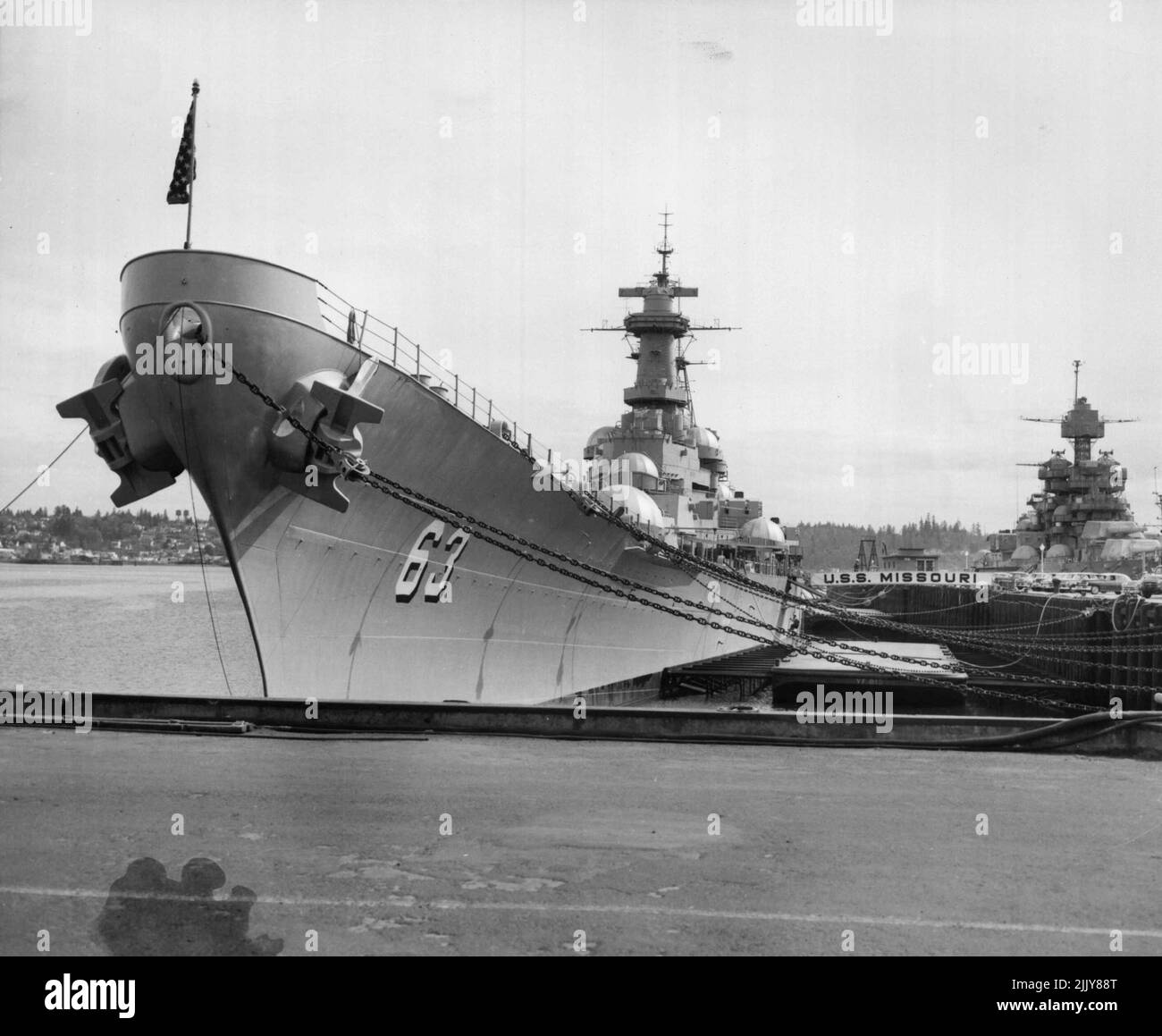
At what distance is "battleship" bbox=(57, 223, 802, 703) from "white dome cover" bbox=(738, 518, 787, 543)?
15205 mm

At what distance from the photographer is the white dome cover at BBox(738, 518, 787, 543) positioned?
102ft

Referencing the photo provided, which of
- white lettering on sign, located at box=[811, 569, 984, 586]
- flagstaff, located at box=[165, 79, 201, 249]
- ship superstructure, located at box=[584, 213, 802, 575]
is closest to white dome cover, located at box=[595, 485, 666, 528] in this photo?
ship superstructure, located at box=[584, 213, 802, 575]

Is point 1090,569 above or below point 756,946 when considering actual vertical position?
above

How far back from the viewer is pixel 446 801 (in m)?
5.35

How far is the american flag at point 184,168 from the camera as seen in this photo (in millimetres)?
8789

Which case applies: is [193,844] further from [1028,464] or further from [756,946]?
[1028,464]

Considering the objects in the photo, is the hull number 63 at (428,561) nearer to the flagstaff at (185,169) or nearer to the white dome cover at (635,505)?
the flagstaff at (185,169)

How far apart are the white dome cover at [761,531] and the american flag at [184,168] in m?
23.6

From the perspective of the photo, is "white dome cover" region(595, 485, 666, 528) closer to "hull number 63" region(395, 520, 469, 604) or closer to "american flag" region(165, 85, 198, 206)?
"hull number 63" region(395, 520, 469, 604)

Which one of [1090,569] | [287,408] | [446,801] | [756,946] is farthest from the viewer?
[1090,569]

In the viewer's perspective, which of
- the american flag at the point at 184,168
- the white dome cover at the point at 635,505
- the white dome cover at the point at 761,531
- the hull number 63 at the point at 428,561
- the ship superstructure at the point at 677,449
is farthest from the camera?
the white dome cover at the point at 761,531

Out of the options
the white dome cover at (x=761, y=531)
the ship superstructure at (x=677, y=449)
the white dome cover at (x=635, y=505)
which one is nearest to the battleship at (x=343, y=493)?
the white dome cover at (x=635, y=505)
